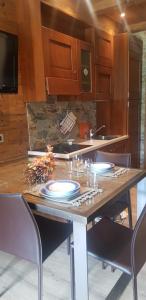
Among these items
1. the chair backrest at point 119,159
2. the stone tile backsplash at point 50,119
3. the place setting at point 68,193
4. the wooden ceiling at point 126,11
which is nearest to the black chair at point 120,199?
the chair backrest at point 119,159

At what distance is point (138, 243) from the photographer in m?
1.33

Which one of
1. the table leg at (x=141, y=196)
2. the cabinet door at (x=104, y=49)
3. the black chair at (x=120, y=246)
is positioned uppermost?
the cabinet door at (x=104, y=49)

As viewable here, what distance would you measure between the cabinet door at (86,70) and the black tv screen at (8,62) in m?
0.89

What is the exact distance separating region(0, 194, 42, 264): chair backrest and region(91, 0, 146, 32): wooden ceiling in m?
2.92

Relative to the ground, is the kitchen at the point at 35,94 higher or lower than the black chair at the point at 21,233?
higher

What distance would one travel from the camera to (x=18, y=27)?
101 inches

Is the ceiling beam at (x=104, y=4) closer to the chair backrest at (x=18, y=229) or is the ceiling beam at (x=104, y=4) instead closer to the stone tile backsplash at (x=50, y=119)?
the stone tile backsplash at (x=50, y=119)

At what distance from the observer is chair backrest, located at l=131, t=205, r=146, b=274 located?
126 cm

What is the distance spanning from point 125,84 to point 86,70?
0.86 meters

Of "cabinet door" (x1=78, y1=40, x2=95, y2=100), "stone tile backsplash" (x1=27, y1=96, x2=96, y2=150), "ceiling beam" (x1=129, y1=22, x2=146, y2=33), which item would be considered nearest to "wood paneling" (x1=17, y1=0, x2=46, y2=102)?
"stone tile backsplash" (x1=27, y1=96, x2=96, y2=150)

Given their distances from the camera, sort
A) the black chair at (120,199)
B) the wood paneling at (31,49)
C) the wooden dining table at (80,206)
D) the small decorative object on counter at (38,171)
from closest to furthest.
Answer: the wooden dining table at (80,206) < the small decorative object on counter at (38,171) < the black chair at (120,199) < the wood paneling at (31,49)

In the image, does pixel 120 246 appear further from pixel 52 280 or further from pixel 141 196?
pixel 141 196

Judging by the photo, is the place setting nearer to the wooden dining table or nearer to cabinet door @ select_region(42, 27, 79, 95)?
the wooden dining table

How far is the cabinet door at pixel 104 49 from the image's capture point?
3352 millimetres
